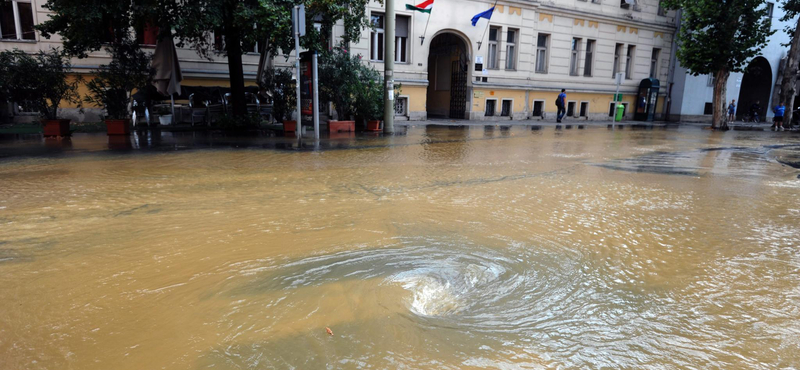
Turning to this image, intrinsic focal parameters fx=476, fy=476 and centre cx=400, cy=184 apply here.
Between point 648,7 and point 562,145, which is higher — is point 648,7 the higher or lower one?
the higher one

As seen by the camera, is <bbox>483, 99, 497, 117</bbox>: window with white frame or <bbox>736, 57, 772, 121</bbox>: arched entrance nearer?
<bbox>483, 99, 497, 117</bbox>: window with white frame

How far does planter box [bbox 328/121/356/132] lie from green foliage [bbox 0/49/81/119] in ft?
22.6

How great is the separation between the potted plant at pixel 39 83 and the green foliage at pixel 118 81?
2.62 feet

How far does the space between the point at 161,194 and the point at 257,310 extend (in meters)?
3.56

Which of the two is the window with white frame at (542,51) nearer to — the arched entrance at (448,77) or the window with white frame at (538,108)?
the window with white frame at (538,108)

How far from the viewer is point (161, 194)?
18.5 feet

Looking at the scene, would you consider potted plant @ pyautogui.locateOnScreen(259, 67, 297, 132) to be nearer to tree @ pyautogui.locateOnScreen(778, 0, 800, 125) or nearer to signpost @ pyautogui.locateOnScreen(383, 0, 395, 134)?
signpost @ pyautogui.locateOnScreen(383, 0, 395, 134)

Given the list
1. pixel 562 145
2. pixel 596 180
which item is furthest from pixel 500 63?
pixel 596 180

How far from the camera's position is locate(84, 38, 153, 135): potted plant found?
13.0m

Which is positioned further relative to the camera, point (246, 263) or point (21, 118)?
point (21, 118)

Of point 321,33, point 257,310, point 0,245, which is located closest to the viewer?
point 257,310

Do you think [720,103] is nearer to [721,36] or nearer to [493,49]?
[721,36]

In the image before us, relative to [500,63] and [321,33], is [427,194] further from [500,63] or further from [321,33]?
[500,63]

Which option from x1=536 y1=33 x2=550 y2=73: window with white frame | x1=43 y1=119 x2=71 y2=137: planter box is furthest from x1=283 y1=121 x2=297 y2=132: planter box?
x1=536 y1=33 x2=550 y2=73: window with white frame
